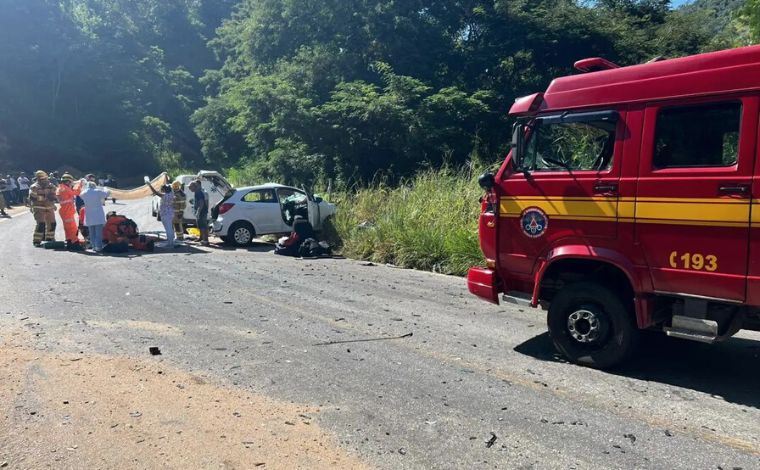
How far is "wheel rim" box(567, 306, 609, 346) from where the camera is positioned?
18.4 feet

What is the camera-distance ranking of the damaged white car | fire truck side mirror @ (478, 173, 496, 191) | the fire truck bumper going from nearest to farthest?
fire truck side mirror @ (478, 173, 496, 191)
the fire truck bumper
the damaged white car

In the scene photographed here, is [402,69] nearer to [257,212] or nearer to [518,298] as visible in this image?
[257,212]

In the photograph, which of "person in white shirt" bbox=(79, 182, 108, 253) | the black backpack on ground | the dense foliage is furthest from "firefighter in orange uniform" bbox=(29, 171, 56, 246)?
the dense foliage

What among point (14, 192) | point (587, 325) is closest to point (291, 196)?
point (587, 325)

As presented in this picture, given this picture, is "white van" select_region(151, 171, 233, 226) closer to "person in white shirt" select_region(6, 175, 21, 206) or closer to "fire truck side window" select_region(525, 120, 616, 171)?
"fire truck side window" select_region(525, 120, 616, 171)

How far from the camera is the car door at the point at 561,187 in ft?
18.1

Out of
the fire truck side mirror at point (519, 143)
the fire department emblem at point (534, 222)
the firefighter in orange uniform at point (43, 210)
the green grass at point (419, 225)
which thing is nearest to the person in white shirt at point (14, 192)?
the firefighter in orange uniform at point (43, 210)

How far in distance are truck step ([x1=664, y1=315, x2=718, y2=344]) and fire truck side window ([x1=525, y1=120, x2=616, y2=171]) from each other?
148 centimetres

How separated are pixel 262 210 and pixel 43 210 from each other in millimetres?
5265

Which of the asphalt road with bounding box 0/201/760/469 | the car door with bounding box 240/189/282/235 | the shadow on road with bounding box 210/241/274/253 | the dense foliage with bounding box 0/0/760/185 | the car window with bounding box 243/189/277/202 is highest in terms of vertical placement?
the dense foliage with bounding box 0/0/760/185

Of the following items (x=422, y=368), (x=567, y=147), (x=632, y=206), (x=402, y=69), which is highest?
(x=402, y=69)

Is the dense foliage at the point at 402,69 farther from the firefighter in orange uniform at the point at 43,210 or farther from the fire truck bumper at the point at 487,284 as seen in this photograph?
the fire truck bumper at the point at 487,284

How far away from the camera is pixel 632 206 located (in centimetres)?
533

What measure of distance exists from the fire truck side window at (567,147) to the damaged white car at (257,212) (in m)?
9.77
